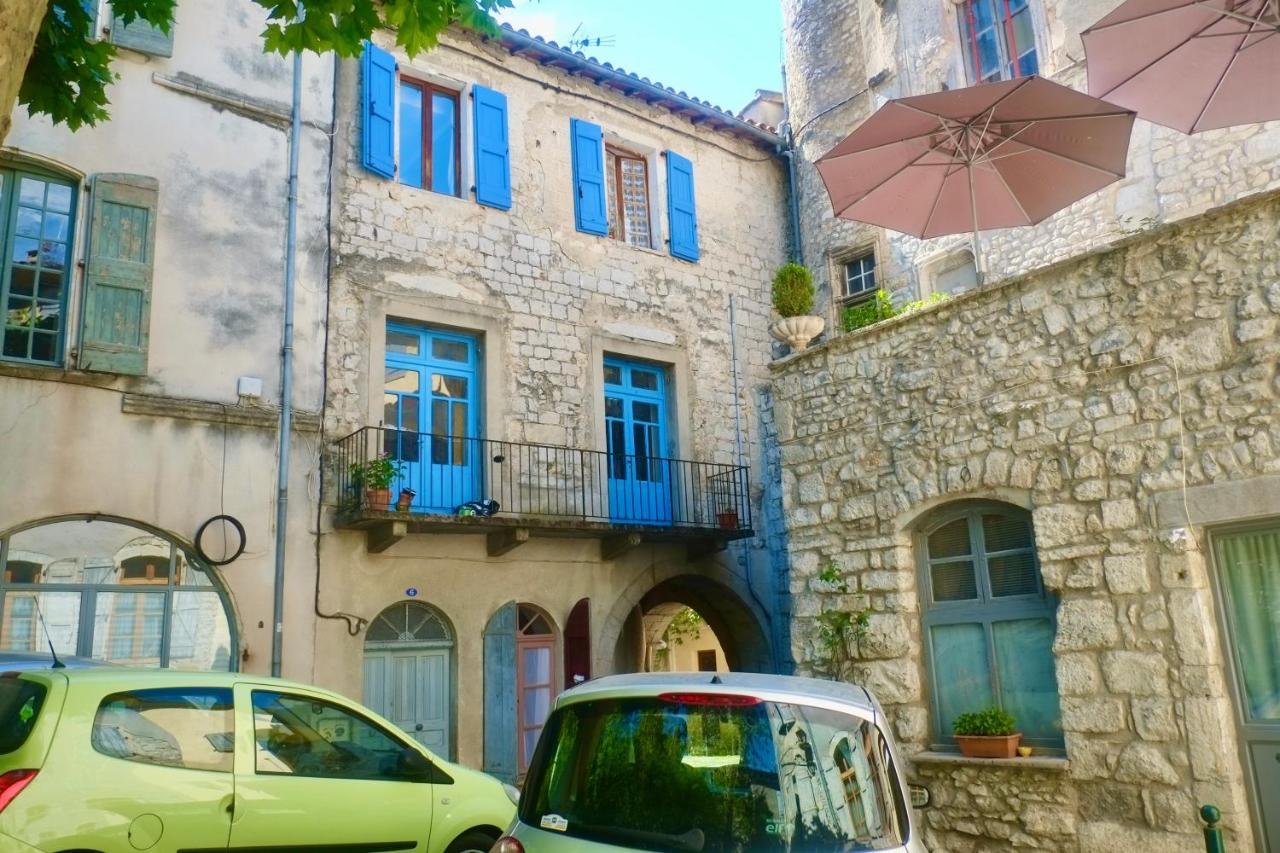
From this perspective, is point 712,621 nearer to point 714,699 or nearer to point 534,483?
point 534,483

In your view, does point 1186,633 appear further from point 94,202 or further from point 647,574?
point 94,202

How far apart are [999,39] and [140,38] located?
10031 mm

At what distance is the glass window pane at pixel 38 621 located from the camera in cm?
839

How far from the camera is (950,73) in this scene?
1316 centimetres

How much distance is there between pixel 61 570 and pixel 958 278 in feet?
34.9

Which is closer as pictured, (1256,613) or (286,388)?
(1256,613)

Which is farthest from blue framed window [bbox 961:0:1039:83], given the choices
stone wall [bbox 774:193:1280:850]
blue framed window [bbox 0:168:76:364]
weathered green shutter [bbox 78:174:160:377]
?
blue framed window [bbox 0:168:76:364]

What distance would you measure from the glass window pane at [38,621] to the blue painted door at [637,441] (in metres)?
5.74

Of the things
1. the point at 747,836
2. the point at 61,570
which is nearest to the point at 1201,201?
the point at 747,836

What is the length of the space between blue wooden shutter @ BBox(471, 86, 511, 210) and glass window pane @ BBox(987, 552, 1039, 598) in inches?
292

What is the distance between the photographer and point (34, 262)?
910 cm

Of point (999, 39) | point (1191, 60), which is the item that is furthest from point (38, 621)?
point (999, 39)

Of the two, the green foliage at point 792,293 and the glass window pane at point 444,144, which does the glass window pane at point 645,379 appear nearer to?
the glass window pane at point 444,144

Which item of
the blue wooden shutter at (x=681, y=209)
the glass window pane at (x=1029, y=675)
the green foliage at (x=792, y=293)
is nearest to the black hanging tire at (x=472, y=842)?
the glass window pane at (x=1029, y=675)
